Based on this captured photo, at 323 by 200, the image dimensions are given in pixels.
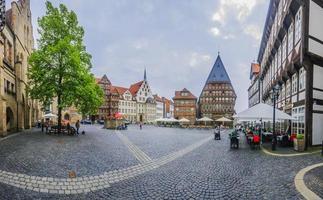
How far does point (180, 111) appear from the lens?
77625 mm

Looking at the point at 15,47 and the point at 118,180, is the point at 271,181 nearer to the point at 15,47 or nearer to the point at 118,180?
the point at 118,180

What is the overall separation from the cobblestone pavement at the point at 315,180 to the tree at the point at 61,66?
1945 centimetres

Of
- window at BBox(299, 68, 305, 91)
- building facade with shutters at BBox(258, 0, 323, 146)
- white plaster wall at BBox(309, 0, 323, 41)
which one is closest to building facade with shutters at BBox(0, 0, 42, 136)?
building facade with shutters at BBox(258, 0, 323, 146)

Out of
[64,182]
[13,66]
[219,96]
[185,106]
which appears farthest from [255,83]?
[64,182]

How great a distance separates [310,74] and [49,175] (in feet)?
52.7

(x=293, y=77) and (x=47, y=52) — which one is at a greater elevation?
(x=47, y=52)

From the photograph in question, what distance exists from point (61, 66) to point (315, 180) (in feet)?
74.6

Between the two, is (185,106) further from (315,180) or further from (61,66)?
(315,180)

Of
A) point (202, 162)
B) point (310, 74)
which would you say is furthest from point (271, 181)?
point (310, 74)

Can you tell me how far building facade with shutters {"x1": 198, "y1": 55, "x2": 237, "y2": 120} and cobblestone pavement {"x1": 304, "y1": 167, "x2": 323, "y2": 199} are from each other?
61067mm

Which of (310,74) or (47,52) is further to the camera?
(47,52)

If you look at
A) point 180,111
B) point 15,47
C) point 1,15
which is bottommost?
point 180,111

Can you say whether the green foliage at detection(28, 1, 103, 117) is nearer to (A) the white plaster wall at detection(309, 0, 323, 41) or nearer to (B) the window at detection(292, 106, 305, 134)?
(B) the window at detection(292, 106, 305, 134)

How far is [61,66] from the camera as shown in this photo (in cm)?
2317
